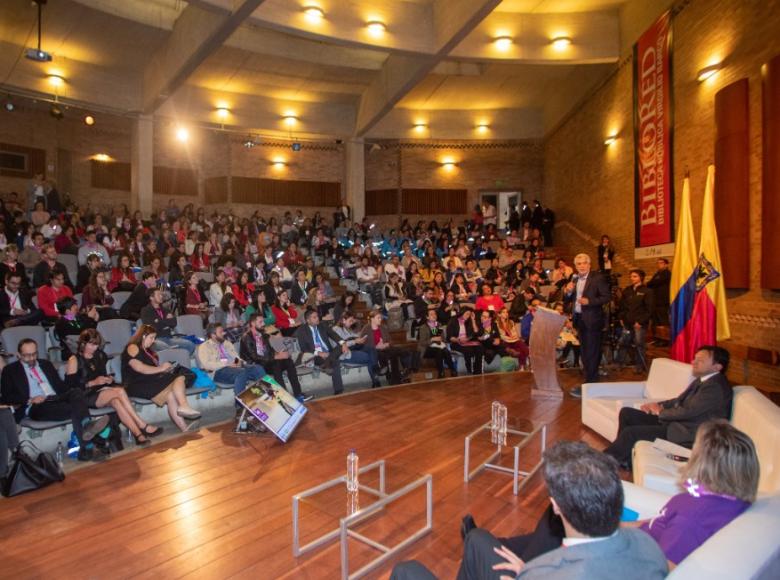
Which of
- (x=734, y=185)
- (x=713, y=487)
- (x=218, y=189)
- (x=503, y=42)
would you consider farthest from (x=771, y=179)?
(x=218, y=189)

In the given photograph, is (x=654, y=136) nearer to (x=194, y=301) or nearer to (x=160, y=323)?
(x=194, y=301)

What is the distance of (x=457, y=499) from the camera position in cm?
340

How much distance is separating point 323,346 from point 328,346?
0.06 metres

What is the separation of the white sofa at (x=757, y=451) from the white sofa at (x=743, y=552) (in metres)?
0.87

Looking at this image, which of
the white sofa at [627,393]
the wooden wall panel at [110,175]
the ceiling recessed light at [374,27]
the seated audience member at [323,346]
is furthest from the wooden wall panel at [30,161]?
the white sofa at [627,393]

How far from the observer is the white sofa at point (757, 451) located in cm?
261

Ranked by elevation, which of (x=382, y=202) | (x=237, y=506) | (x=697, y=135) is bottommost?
(x=237, y=506)

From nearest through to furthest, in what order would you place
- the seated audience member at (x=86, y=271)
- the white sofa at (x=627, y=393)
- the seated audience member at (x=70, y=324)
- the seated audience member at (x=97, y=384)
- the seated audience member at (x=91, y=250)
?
the white sofa at (x=627, y=393) < the seated audience member at (x=97, y=384) < the seated audience member at (x=70, y=324) < the seated audience member at (x=86, y=271) < the seated audience member at (x=91, y=250)

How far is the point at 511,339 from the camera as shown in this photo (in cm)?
805

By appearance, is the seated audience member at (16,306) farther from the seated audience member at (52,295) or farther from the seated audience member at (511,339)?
the seated audience member at (511,339)

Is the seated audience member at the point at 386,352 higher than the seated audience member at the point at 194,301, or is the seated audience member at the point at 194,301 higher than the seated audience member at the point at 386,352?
the seated audience member at the point at 194,301

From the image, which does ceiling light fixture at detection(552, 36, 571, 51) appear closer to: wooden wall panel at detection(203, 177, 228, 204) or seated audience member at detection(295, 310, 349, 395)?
seated audience member at detection(295, 310, 349, 395)

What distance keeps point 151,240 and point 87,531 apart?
766 centimetres

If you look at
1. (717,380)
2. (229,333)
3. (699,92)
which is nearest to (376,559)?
(717,380)
